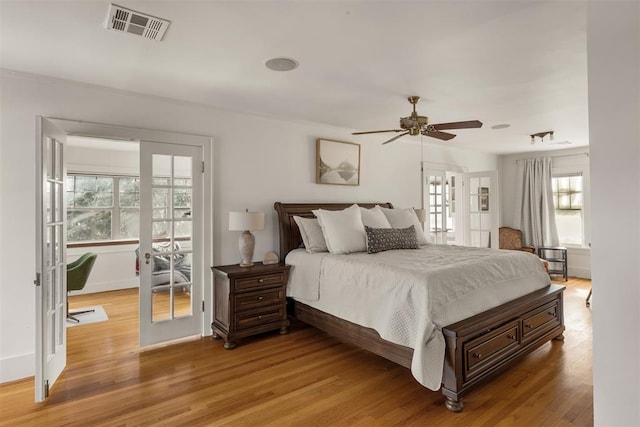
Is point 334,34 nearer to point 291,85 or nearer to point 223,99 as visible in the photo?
point 291,85

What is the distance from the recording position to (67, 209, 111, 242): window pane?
229 inches

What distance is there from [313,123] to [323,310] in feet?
7.64

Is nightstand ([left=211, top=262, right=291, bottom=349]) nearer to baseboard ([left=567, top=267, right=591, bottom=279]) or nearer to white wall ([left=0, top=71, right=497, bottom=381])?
white wall ([left=0, top=71, right=497, bottom=381])

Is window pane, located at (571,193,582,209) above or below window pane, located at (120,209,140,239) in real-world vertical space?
above

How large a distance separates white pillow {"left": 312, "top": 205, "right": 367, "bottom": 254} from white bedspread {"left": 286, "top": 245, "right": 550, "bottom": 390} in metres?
0.16

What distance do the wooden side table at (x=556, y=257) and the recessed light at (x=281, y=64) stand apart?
611 centimetres

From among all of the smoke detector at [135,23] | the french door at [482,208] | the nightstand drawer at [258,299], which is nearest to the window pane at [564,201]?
the french door at [482,208]

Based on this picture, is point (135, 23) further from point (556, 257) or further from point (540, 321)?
point (556, 257)

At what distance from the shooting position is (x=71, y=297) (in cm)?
534

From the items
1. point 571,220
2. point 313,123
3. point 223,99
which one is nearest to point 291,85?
point 223,99

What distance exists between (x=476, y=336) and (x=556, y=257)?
530 centimetres

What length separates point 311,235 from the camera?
151 inches

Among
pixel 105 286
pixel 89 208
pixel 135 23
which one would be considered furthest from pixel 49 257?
pixel 89 208

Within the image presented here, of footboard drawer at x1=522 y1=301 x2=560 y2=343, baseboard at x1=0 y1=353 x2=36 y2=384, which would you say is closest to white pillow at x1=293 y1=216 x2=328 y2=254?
footboard drawer at x1=522 y1=301 x2=560 y2=343
